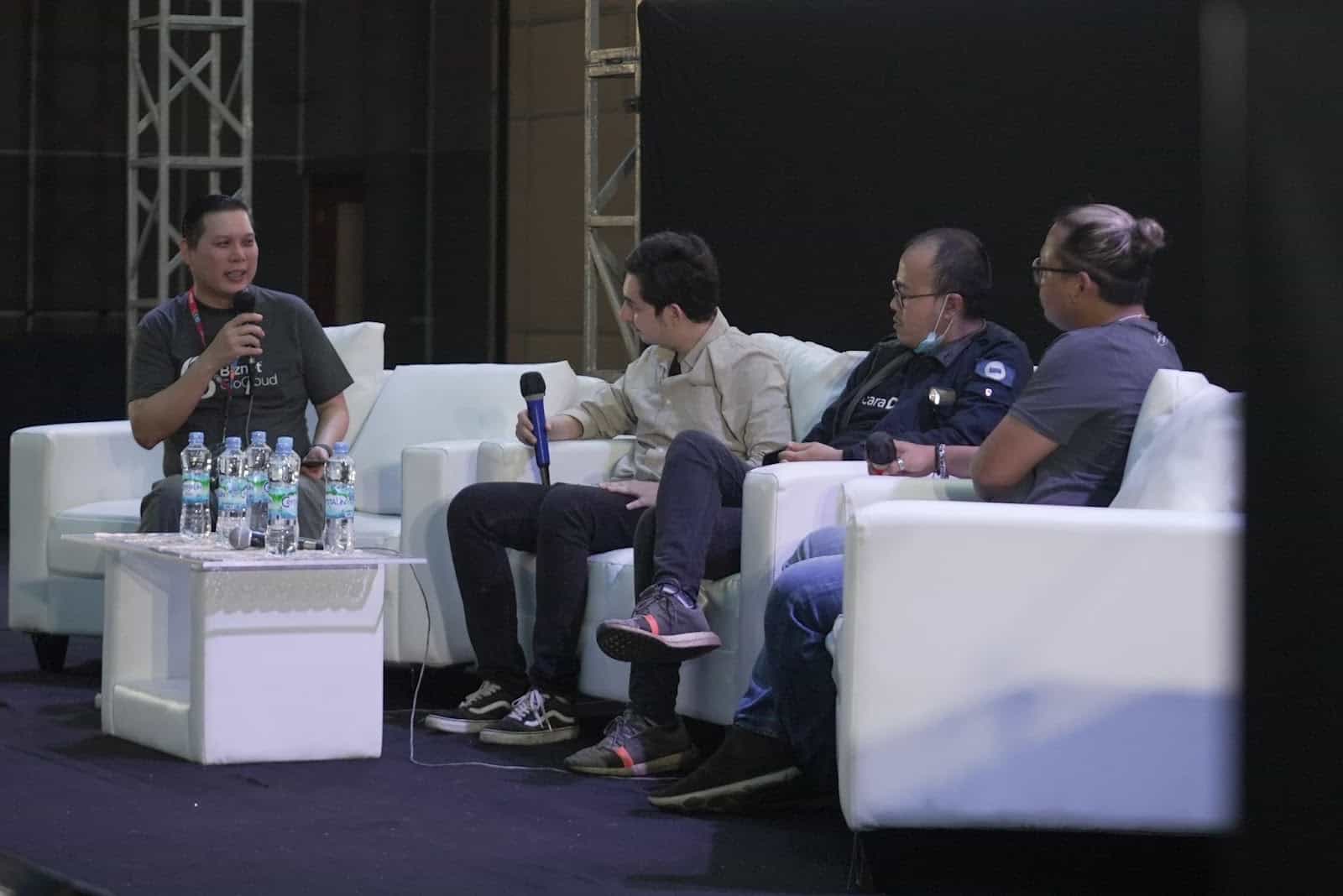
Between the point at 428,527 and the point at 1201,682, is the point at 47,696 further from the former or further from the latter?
the point at 1201,682

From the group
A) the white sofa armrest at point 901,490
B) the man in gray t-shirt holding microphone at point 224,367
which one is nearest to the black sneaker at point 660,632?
the white sofa armrest at point 901,490

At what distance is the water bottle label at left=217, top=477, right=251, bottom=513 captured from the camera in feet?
11.8

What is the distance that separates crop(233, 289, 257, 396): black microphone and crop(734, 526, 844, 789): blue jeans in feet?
5.23

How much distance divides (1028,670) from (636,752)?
1.07m

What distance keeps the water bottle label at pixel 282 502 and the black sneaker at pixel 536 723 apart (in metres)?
0.56

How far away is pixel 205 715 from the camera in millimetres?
3258

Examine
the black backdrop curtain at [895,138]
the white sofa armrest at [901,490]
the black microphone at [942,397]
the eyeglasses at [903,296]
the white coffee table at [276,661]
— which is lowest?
the white coffee table at [276,661]

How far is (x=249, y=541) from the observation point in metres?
3.50

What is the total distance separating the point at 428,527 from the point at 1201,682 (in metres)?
1.99

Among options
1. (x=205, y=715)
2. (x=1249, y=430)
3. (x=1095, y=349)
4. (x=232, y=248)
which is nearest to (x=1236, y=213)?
(x=1249, y=430)

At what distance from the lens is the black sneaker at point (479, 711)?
3.66 meters

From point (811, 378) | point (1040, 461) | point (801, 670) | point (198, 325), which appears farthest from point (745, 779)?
point (198, 325)

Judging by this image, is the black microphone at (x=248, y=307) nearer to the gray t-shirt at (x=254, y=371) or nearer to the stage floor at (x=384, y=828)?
the gray t-shirt at (x=254, y=371)

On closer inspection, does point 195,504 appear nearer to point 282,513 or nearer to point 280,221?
point 282,513
